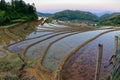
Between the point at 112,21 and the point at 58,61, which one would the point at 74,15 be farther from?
the point at 58,61

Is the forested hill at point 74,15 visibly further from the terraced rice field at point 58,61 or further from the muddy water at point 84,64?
the muddy water at point 84,64

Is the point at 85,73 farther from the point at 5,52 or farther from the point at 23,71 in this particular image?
the point at 5,52

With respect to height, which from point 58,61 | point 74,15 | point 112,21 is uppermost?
point 58,61

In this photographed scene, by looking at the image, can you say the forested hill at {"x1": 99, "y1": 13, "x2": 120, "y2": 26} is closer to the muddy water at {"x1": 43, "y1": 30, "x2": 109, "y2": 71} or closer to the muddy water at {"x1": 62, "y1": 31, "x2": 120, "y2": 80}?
the muddy water at {"x1": 43, "y1": 30, "x2": 109, "y2": 71}

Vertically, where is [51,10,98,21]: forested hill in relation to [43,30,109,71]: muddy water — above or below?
below

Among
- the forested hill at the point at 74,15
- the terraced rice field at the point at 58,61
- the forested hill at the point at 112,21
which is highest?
the terraced rice field at the point at 58,61

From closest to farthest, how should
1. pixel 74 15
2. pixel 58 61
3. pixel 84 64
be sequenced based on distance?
pixel 84 64 < pixel 58 61 < pixel 74 15

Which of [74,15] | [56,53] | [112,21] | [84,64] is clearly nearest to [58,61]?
[84,64]

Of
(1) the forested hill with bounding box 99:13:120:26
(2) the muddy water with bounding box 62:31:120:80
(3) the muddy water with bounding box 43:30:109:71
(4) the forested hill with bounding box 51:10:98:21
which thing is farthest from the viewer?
(4) the forested hill with bounding box 51:10:98:21

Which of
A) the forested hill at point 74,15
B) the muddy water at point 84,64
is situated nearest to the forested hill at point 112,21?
the muddy water at point 84,64

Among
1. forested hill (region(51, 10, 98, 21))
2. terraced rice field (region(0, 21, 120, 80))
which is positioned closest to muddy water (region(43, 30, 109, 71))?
terraced rice field (region(0, 21, 120, 80))

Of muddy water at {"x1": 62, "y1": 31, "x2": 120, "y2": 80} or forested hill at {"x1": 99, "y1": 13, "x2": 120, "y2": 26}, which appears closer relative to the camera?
muddy water at {"x1": 62, "y1": 31, "x2": 120, "y2": 80}

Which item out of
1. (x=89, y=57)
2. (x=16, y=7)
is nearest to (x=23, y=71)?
(x=89, y=57)
